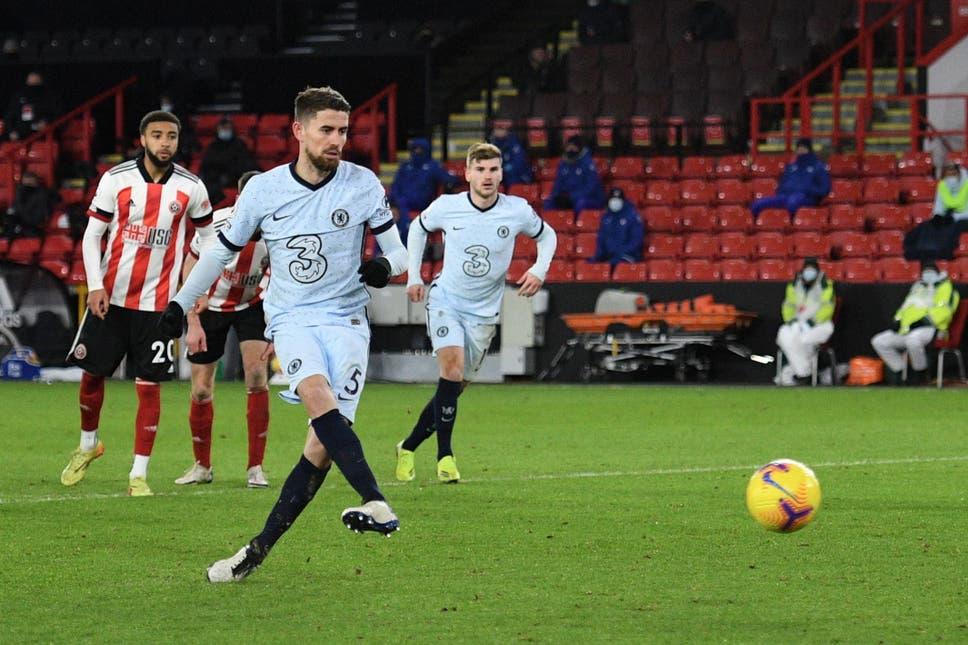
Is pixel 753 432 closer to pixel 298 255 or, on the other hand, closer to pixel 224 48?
pixel 298 255

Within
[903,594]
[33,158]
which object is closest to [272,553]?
[903,594]

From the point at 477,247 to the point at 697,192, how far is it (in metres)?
14.4

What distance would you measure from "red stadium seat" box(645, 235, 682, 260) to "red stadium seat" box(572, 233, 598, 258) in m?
0.80

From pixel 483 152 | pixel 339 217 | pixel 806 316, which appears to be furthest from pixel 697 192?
pixel 339 217

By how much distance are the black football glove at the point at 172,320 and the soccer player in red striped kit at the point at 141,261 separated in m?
3.10

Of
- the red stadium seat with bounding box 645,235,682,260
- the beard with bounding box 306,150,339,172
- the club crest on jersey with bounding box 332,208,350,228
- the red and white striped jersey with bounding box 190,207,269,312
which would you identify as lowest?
the red and white striped jersey with bounding box 190,207,269,312

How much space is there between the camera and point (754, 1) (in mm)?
29594

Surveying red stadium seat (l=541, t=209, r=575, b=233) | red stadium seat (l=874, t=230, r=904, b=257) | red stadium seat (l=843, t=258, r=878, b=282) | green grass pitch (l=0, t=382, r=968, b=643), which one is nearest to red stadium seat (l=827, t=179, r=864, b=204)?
red stadium seat (l=874, t=230, r=904, b=257)

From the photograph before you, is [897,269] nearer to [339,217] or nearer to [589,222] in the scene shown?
[589,222]

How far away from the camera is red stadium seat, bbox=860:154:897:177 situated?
82.5ft

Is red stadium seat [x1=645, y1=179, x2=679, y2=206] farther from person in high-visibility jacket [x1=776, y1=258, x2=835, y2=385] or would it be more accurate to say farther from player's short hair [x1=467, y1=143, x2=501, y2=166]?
player's short hair [x1=467, y1=143, x2=501, y2=166]

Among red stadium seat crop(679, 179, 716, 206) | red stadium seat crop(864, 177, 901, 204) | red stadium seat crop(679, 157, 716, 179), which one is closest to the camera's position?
red stadium seat crop(864, 177, 901, 204)

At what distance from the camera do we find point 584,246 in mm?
25344

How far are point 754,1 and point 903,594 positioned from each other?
2388 centimetres
